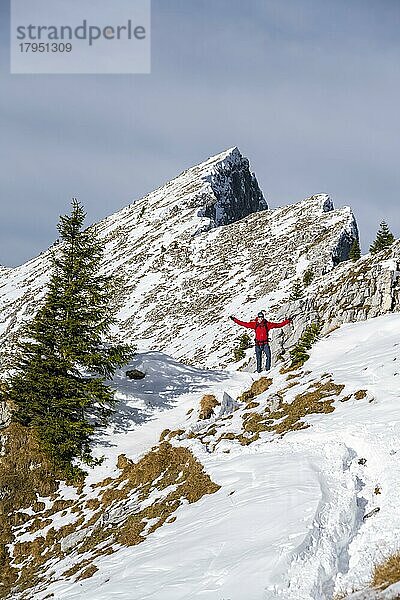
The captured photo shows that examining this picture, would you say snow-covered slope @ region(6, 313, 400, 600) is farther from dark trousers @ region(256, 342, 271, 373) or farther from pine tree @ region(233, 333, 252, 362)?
pine tree @ region(233, 333, 252, 362)

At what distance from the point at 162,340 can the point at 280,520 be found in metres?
50.6

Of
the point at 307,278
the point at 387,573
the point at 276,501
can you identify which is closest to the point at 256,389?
the point at 276,501

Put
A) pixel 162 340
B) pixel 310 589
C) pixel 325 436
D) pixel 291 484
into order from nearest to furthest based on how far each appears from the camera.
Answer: pixel 310 589, pixel 291 484, pixel 325 436, pixel 162 340

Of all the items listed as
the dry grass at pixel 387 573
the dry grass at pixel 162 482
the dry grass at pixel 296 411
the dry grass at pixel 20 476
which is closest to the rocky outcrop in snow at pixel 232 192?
the dry grass at pixel 20 476

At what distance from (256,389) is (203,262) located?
188 feet

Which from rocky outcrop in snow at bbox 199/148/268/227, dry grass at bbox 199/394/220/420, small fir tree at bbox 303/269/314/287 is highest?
rocky outcrop in snow at bbox 199/148/268/227

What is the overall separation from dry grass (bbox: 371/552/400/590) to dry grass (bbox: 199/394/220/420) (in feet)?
46.4

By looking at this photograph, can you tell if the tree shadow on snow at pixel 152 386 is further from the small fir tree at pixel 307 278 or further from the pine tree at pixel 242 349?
the small fir tree at pixel 307 278

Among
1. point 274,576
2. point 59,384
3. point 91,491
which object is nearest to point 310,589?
point 274,576

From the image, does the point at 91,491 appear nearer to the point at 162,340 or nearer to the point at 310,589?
the point at 310,589

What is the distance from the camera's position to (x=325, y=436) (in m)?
14.7

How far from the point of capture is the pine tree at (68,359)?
20.3 meters

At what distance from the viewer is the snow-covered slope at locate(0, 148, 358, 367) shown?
59.6 meters

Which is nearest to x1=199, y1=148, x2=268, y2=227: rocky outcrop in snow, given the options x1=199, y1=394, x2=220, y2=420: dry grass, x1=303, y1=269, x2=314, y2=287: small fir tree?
x1=303, y1=269, x2=314, y2=287: small fir tree
